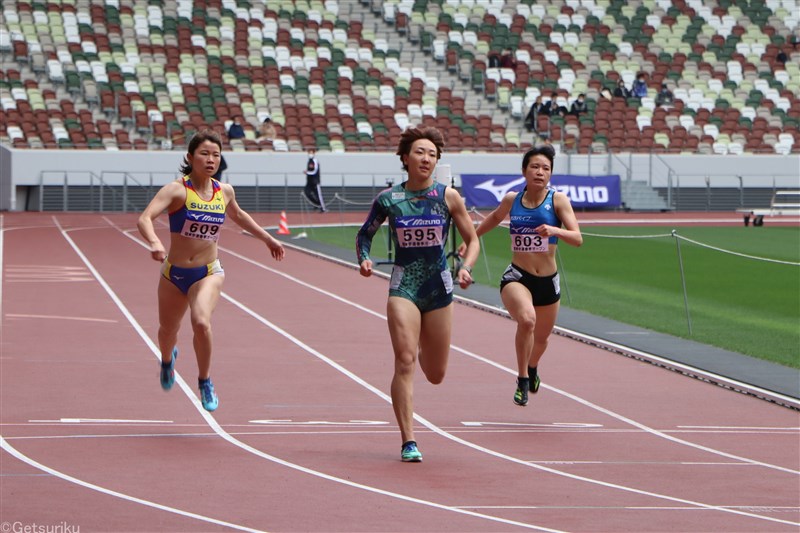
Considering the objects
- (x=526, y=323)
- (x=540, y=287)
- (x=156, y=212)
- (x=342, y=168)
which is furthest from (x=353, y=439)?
(x=342, y=168)

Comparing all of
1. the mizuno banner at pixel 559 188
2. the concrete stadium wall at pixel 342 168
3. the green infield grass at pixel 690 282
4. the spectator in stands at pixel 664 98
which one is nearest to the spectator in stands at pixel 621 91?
the spectator in stands at pixel 664 98

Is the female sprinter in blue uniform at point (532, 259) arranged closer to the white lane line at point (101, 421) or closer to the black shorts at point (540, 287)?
the black shorts at point (540, 287)

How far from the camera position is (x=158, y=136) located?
1676 inches

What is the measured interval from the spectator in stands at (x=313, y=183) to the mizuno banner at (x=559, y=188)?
170 inches

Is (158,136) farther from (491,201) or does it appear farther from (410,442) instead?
(410,442)

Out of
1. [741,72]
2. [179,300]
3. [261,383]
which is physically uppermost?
[741,72]

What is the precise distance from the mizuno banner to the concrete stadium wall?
1.10m

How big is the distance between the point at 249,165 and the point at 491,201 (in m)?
7.52

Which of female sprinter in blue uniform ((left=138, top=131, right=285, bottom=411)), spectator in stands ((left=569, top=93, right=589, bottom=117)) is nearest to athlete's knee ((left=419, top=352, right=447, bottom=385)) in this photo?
female sprinter in blue uniform ((left=138, top=131, right=285, bottom=411))

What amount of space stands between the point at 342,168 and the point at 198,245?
34082 mm

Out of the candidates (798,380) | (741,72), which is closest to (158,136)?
(741,72)

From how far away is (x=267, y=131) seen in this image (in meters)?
43.3

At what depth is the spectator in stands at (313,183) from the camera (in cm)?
4069

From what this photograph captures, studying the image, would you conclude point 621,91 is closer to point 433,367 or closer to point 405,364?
point 433,367
